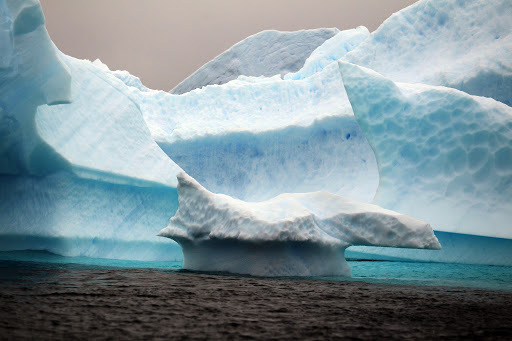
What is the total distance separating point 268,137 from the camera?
10.2 meters

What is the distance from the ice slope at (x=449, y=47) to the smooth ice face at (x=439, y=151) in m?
1.53

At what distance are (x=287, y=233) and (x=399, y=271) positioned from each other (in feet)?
6.88

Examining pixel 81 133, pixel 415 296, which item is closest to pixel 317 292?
pixel 415 296

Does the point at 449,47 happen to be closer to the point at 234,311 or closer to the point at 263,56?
the point at 263,56

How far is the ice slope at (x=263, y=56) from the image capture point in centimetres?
1514

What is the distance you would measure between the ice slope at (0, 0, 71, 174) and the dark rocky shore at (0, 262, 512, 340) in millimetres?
2899

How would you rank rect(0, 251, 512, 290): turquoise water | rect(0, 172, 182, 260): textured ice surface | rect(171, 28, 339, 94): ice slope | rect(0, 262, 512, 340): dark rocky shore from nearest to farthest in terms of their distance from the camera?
1. rect(0, 262, 512, 340): dark rocky shore
2. rect(0, 251, 512, 290): turquoise water
3. rect(0, 172, 182, 260): textured ice surface
4. rect(171, 28, 339, 94): ice slope

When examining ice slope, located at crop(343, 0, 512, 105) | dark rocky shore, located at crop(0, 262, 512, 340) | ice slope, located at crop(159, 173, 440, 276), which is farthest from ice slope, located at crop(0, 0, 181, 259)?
ice slope, located at crop(343, 0, 512, 105)

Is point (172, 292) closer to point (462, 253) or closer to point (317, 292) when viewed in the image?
point (317, 292)

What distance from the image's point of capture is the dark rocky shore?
5.62 feet

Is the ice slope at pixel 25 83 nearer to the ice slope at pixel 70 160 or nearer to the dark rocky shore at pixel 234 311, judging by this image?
the ice slope at pixel 70 160

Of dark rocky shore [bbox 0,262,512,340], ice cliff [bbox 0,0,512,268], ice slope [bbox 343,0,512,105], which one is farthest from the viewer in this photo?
ice slope [bbox 343,0,512,105]

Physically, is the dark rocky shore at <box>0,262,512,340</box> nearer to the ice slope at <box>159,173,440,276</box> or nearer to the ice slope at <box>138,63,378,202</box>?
the ice slope at <box>159,173,440,276</box>

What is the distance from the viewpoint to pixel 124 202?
23.1 feet
